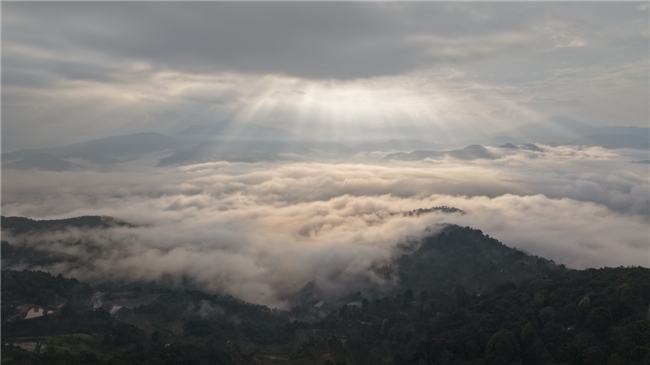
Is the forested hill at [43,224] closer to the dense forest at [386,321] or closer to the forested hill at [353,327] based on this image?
the dense forest at [386,321]

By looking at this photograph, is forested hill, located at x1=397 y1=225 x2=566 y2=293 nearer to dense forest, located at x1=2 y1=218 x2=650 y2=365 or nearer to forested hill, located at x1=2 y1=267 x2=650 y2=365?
dense forest, located at x1=2 y1=218 x2=650 y2=365

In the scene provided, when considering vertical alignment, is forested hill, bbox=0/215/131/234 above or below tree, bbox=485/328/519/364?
above

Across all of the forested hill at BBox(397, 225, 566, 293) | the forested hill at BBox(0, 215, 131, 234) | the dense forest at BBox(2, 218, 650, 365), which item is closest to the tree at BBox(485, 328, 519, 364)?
the dense forest at BBox(2, 218, 650, 365)

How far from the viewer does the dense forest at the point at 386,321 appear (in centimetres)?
4303

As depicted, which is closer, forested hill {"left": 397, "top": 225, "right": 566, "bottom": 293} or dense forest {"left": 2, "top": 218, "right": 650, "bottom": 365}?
dense forest {"left": 2, "top": 218, "right": 650, "bottom": 365}

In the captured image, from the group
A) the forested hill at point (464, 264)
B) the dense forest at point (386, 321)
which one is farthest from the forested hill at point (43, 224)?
the forested hill at point (464, 264)

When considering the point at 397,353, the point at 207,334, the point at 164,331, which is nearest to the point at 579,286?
the point at 397,353

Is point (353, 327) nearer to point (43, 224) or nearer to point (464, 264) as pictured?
point (464, 264)

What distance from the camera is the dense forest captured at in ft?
141

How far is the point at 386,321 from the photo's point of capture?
67750 millimetres

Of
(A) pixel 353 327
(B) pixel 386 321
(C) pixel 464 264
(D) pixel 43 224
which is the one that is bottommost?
(A) pixel 353 327

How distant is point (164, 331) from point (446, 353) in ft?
144

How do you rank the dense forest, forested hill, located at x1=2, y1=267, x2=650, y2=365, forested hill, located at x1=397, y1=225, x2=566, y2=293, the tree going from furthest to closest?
forested hill, located at x1=397, y1=225, x2=566, y2=293, the dense forest, forested hill, located at x1=2, y1=267, x2=650, y2=365, the tree

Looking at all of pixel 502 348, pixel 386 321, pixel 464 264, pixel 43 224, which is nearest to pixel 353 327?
pixel 386 321
